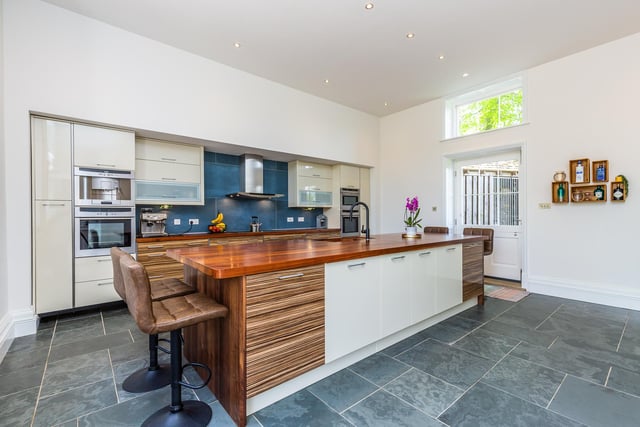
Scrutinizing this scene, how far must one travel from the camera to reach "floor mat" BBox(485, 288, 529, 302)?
3.76 m

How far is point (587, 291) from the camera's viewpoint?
12.0ft

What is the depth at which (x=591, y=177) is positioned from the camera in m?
3.63

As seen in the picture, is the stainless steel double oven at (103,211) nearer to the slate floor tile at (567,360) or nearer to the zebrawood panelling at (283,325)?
the zebrawood panelling at (283,325)

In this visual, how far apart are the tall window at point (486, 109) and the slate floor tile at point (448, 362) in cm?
364

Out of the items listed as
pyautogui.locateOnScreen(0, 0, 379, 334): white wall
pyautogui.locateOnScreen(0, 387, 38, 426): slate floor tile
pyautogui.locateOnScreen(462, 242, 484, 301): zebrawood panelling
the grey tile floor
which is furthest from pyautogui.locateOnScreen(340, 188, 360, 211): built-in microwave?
pyautogui.locateOnScreen(0, 387, 38, 426): slate floor tile

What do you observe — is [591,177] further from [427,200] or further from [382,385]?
[382,385]

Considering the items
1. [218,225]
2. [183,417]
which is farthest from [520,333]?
[218,225]

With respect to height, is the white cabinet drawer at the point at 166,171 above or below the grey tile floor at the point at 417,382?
above

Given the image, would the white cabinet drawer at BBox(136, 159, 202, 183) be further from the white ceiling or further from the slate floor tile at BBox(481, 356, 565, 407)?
the slate floor tile at BBox(481, 356, 565, 407)

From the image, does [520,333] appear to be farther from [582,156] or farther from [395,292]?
[582,156]

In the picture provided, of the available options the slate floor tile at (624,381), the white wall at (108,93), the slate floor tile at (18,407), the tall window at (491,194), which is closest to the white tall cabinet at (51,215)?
the white wall at (108,93)

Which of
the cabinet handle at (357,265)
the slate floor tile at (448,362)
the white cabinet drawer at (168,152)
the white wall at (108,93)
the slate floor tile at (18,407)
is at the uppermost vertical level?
the white wall at (108,93)

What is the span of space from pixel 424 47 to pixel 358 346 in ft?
11.5

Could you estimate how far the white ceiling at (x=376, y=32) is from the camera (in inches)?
112
